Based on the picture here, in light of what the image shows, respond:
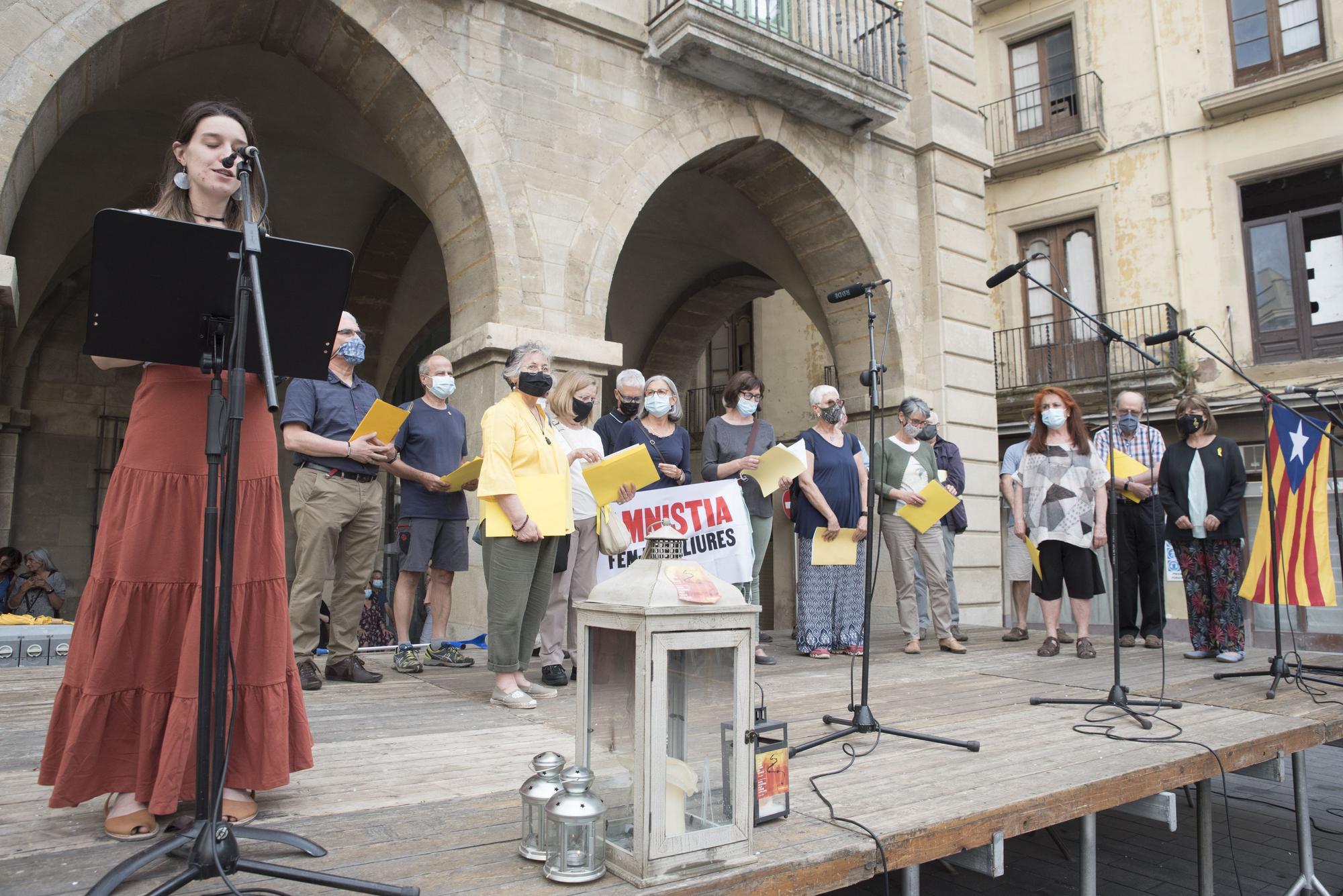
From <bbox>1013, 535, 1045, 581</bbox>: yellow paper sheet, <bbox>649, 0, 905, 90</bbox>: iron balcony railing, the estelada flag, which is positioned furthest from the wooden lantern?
<bbox>649, 0, 905, 90</bbox>: iron balcony railing

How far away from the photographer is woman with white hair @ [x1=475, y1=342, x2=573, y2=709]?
4211mm

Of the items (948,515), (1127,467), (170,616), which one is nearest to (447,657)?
(170,616)

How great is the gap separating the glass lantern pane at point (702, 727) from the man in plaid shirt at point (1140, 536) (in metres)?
5.32

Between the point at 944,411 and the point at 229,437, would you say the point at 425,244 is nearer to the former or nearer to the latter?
the point at 944,411

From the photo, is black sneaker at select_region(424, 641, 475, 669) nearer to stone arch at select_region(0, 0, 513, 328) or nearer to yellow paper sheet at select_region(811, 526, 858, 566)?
yellow paper sheet at select_region(811, 526, 858, 566)

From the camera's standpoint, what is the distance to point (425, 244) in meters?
11.4

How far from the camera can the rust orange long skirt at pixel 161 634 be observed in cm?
223

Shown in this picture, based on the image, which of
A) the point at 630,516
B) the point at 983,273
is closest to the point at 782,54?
the point at 983,273

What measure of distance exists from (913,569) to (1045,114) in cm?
1376

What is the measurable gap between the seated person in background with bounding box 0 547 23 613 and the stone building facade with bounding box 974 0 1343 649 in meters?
14.7

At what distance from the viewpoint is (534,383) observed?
4391mm

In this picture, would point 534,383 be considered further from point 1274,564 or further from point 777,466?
point 1274,564

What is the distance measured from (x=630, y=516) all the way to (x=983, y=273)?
20.9 ft

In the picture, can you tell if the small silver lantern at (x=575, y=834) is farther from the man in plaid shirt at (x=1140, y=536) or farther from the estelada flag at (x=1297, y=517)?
the man in plaid shirt at (x=1140, y=536)
